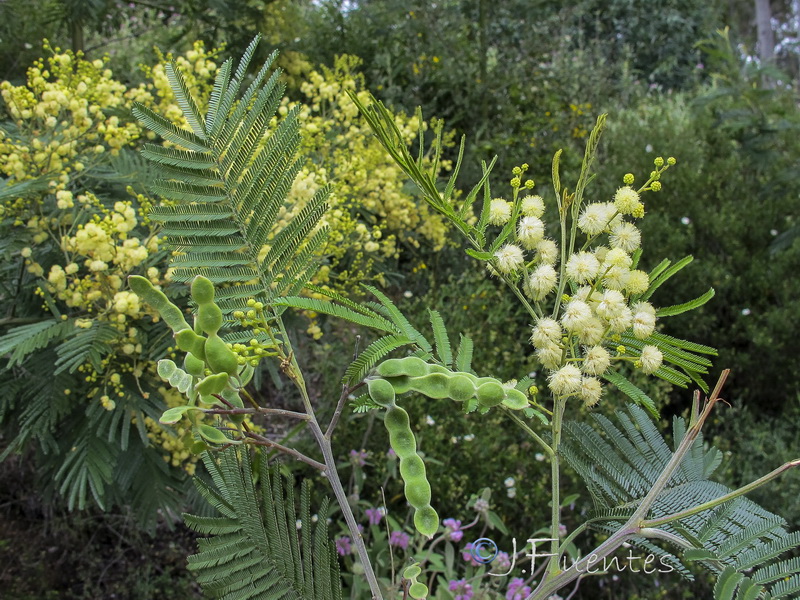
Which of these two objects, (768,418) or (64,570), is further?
(768,418)

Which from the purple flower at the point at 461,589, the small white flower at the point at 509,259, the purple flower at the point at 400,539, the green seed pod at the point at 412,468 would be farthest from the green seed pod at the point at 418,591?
the purple flower at the point at 400,539

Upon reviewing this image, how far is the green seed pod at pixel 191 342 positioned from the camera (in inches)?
19.9

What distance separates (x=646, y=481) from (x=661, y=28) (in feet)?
28.4

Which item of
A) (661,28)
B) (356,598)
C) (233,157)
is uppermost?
(661,28)

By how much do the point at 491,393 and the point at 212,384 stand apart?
23 centimetres

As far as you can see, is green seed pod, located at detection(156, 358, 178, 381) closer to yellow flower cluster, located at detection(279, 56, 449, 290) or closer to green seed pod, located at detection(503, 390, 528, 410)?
green seed pod, located at detection(503, 390, 528, 410)

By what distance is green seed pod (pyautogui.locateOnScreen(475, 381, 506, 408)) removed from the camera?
55 cm

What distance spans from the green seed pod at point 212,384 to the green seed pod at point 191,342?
0.04 meters

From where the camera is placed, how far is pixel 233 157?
→ 0.71 meters

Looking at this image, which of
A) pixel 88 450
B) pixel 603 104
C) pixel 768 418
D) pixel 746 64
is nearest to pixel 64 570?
pixel 88 450

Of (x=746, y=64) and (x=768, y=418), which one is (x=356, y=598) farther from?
(x=746, y=64)

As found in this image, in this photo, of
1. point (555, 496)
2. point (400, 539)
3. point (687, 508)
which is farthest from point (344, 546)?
point (555, 496)

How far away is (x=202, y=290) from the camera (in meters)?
0.50

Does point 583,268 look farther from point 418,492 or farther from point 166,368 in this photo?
point 166,368
